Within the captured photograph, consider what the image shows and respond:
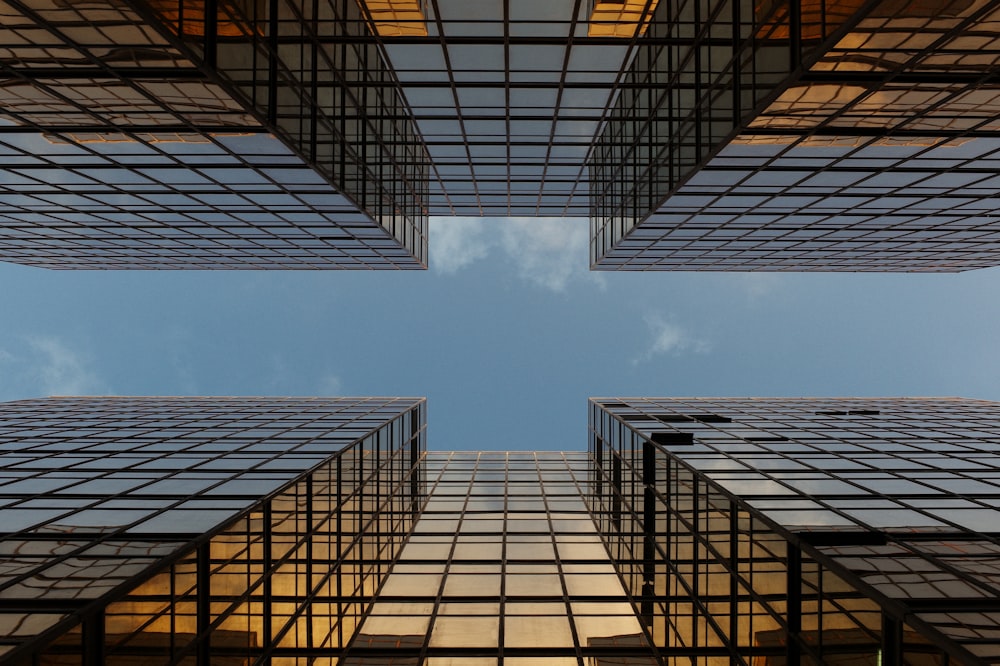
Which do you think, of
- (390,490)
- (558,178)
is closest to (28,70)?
(390,490)

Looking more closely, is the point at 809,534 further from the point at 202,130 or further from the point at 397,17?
the point at 397,17

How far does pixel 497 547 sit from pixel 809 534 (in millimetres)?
13894

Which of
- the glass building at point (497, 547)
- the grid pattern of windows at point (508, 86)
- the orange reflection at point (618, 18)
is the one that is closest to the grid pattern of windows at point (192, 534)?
the glass building at point (497, 547)

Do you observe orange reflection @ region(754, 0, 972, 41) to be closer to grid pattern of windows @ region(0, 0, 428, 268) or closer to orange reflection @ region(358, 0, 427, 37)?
orange reflection @ region(358, 0, 427, 37)

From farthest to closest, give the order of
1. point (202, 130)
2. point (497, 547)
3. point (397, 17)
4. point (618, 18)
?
point (497, 547) → point (618, 18) → point (397, 17) → point (202, 130)

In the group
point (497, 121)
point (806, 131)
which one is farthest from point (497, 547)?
point (497, 121)

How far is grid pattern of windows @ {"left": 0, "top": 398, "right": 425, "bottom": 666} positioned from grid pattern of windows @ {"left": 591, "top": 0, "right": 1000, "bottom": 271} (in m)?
16.3

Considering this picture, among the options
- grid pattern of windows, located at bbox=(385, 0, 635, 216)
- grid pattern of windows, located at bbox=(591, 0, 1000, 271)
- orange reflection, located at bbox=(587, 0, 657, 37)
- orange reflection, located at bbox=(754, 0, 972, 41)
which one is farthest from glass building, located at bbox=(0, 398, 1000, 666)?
orange reflection, located at bbox=(587, 0, 657, 37)

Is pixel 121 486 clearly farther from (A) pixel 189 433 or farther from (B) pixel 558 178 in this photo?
(B) pixel 558 178

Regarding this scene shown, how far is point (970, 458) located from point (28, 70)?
99.7ft

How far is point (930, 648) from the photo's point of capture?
373 inches

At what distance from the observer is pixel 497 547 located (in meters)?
25.3

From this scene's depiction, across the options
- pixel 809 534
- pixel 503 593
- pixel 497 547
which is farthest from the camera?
pixel 497 547

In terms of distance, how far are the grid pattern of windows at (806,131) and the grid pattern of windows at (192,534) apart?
53.6ft
